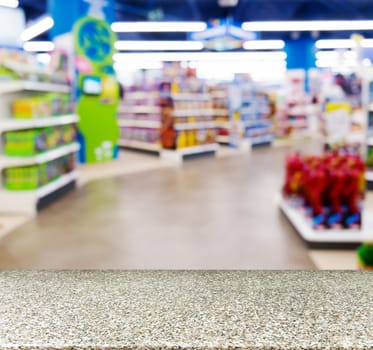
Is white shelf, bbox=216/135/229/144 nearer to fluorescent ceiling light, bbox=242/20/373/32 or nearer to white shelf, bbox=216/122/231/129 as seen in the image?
white shelf, bbox=216/122/231/129

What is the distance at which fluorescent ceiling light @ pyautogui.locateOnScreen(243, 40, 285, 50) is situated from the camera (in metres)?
22.5

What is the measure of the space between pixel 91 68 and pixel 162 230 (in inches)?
209

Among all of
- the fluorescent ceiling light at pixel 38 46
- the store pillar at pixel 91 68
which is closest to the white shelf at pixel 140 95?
the store pillar at pixel 91 68

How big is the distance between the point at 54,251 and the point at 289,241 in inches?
73.7

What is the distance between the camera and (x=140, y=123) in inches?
439

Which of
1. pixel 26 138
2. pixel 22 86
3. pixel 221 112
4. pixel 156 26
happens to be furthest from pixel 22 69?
pixel 156 26

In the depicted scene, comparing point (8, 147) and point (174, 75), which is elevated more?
point (174, 75)

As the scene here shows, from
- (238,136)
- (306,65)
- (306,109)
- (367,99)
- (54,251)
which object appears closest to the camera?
(54,251)

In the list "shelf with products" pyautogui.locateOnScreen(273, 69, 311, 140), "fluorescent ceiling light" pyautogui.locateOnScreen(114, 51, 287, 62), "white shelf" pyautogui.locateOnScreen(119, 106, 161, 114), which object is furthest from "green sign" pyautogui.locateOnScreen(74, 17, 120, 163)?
"fluorescent ceiling light" pyautogui.locateOnScreen(114, 51, 287, 62)

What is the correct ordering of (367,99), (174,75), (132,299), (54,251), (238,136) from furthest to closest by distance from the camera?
(238,136)
(174,75)
(367,99)
(54,251)
(132,299)

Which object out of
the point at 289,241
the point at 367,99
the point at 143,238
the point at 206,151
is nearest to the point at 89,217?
the point at 143,238

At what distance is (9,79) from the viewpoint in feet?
16.6

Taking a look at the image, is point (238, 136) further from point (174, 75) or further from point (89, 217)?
point (89, 217)

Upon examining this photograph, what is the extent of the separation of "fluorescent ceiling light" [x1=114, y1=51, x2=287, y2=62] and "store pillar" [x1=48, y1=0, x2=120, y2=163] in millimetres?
16181
